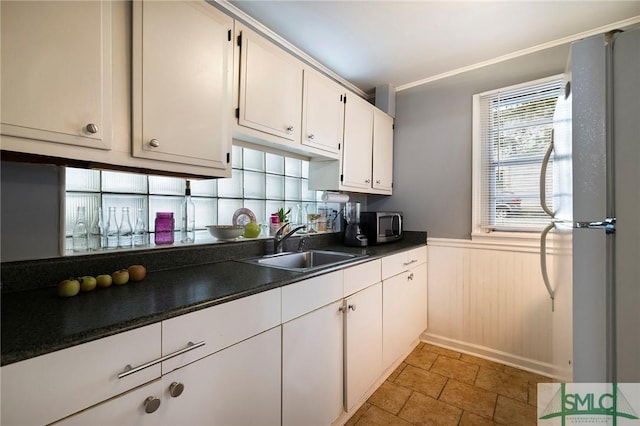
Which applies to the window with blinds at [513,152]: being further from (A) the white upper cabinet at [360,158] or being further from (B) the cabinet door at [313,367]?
(B) the cabinet door at [313,367]

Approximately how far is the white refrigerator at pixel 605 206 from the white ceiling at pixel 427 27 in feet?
3.92

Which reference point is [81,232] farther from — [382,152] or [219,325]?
[382,152]

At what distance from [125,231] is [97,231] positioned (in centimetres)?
11

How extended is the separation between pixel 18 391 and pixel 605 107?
1577 mm

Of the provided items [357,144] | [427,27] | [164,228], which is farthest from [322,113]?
[164,228]

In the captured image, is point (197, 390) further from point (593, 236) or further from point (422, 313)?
point (422, 313)

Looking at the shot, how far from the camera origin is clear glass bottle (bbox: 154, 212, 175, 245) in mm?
1437

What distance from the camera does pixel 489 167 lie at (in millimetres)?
2352

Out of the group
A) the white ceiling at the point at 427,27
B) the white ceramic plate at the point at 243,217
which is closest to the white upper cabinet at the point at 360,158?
the white ceiling at the point at 427,27

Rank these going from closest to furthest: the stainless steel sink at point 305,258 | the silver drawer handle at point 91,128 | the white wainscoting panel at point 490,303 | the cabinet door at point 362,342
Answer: the silver drawer handle at point 91,128, the cabinet door at point 362,342, the stainless steel sink at point 305,258, the white wainscoting panel at point 490,303

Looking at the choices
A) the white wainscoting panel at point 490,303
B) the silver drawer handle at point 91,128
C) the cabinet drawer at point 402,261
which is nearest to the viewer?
the silver drawer handle at point 91,128

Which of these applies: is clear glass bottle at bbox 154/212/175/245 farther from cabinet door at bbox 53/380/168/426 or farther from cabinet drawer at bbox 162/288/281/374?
cabinet door at bbox 53/380/168/426

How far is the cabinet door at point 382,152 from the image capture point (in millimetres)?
2536

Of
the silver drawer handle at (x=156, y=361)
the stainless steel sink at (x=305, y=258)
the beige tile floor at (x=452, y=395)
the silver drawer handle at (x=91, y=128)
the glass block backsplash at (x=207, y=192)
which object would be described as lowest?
the beige tile floor at (x=452, y=395)
